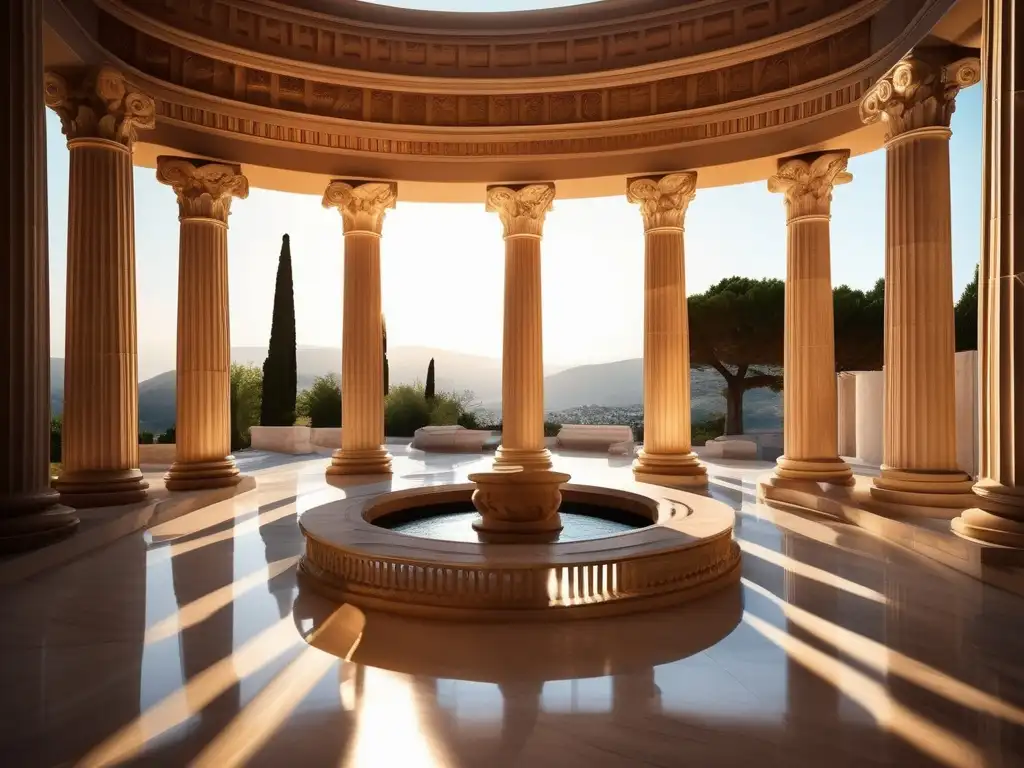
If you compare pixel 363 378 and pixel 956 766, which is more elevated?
pixel 363 378

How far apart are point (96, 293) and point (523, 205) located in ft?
79.0

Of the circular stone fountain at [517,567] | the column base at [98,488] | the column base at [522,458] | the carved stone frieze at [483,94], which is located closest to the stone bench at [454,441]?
the column base at [522,458]

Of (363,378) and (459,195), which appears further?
(459,195)

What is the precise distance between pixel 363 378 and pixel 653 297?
1863 cm

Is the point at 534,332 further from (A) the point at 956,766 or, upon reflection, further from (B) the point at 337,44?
(A) the point at 956,766

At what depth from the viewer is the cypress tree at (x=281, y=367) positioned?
246 feet

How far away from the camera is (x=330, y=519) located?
21.5 metres

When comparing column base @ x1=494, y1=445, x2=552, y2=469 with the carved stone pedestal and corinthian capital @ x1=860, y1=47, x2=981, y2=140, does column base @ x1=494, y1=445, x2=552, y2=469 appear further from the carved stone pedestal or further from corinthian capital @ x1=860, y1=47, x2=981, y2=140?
corinthian capital @ x1=860, y1=47, x2=981, y2=140

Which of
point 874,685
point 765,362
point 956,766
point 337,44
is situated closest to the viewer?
point 956,766

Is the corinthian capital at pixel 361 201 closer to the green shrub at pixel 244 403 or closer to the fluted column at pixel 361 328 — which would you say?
the fluted column at pixel 361 328

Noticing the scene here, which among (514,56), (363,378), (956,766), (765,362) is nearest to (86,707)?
(956,766)

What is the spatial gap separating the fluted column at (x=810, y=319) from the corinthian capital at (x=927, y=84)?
27.4 ft

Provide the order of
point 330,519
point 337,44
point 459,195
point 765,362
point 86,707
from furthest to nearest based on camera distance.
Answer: point 765,362 < point 459,195 < point 337,44 < point 330,519 < point 86,707

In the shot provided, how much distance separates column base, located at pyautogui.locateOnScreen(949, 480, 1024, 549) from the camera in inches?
747
